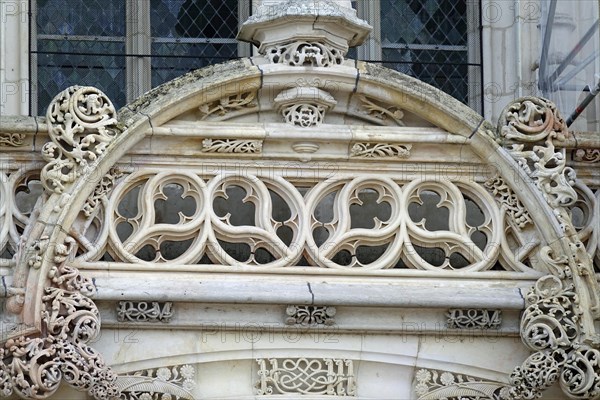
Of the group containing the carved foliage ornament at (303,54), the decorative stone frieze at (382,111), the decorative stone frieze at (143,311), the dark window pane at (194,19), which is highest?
the dark window pane at (194,19)

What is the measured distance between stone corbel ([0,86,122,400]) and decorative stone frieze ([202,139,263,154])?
19.5 inches

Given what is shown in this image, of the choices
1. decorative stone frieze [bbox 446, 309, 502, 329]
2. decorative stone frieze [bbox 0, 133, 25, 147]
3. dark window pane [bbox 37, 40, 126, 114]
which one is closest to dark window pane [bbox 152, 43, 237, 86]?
dark window pane [bbox 37, 40, 126, 114]

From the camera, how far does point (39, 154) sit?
1285cm

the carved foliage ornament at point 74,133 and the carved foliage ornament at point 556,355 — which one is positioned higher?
the carved foliage ornament at point 74,133

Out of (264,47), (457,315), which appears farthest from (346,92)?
(457,315)

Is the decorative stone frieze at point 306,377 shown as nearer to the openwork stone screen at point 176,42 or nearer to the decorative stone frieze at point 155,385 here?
the decorative stone frieze at point 155,385

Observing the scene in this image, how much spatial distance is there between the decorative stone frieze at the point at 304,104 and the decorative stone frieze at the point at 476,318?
48.6 inches

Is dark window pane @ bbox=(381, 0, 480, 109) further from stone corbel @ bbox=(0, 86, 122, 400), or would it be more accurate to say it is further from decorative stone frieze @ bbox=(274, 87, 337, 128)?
stone corbel @ bbox=(0, 86, 122, 400)

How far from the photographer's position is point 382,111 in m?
13.3

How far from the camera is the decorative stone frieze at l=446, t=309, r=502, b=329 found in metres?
12.9

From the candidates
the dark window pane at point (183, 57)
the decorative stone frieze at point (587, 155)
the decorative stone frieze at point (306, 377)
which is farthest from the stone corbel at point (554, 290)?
the dark window pane at point (183, 57)

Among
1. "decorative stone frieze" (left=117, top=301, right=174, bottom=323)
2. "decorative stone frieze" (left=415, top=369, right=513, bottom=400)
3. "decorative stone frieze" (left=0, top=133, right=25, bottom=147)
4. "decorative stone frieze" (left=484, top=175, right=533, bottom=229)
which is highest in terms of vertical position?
"decorative stone frieze" (left=0, top=133, right=25, bottom=147)

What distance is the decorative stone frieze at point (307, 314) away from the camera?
1281 cm

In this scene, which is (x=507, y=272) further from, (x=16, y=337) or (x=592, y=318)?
(x=16, y=337)
